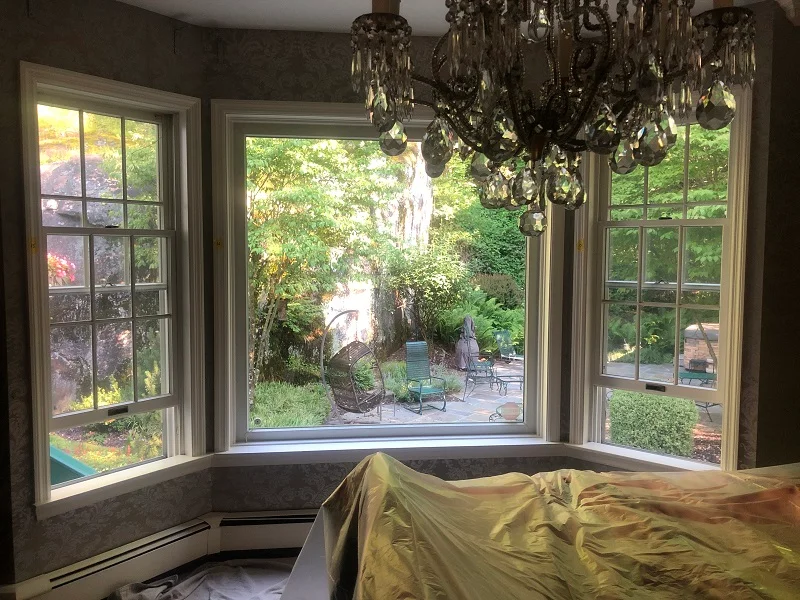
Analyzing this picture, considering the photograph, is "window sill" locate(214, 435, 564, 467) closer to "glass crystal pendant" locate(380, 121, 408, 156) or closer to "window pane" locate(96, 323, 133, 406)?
"window pane" locate(96, 323, 133, 406)

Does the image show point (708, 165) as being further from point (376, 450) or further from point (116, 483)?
point (116, 483)

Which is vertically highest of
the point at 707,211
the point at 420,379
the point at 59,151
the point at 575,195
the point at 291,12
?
the point at 291,12

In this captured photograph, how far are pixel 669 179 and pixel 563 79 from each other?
6.39 feet

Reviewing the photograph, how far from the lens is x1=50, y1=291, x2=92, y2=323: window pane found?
2.59 m

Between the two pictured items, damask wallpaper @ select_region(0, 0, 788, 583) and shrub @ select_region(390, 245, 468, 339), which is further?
shrub @ select_region(390, 245, 468, 339)

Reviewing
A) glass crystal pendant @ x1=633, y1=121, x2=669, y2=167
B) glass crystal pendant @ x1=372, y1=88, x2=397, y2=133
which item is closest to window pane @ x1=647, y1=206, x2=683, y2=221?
glass crystal pendant @ x1=633, y1=121, x2=669, y2=167

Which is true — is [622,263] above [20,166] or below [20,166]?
below

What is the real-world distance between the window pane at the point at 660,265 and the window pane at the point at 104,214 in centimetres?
257

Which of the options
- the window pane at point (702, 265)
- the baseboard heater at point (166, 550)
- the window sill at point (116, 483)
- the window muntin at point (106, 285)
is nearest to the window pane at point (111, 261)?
the window muntin at point (106, 285)

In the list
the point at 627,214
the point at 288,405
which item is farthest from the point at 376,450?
the point at 627,214

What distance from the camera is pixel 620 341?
10.3ft

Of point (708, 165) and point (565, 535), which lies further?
point (708, 165)

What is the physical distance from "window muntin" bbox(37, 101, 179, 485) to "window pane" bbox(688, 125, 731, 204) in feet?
8.41

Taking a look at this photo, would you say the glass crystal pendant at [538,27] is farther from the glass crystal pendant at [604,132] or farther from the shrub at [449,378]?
the shrub at [449,378]
